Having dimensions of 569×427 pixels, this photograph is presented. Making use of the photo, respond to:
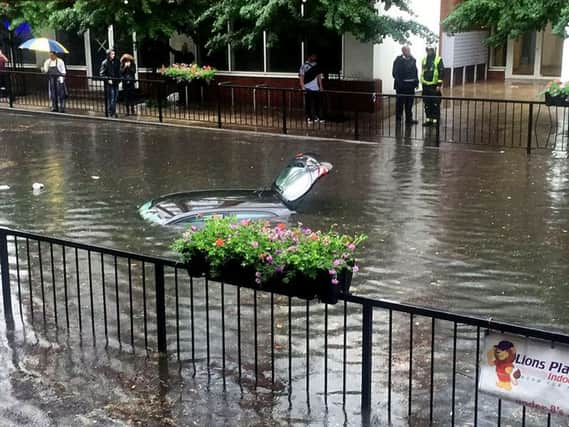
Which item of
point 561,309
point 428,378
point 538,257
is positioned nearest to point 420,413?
point 428,378

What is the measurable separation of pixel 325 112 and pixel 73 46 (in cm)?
1195

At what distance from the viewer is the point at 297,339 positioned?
6.87 m

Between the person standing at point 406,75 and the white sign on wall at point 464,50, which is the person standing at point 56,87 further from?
the white sign on wall at point 464,50

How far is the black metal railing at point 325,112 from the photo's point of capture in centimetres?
1730

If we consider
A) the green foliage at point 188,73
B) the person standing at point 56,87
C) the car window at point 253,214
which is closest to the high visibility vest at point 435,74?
the green foliage at point 188,73

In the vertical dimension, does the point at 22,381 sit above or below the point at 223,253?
below

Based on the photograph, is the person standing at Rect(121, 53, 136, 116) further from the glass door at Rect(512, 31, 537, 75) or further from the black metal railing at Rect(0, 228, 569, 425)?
the glass door at Rect(512, 31, 537, 75)

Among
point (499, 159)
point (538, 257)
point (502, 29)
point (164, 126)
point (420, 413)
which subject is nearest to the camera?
point (420, 413)

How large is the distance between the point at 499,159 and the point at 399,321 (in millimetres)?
8504

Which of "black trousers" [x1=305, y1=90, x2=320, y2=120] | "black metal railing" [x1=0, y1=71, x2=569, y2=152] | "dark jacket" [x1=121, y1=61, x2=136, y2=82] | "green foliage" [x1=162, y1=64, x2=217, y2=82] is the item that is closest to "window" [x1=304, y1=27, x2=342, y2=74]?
"black metal railing" [x1=0, y1=71, x2=569, y2=152]

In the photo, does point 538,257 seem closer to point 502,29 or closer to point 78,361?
point 78,361

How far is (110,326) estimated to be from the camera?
720 cm

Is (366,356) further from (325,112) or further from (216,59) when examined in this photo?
(216,59)

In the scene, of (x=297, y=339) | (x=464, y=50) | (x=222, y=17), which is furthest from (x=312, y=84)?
(x=297, y=339)
